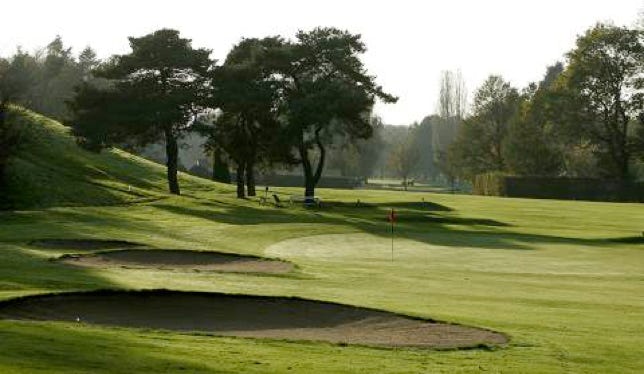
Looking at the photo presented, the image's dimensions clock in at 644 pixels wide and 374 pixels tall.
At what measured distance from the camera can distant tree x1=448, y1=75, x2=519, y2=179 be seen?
436 feet

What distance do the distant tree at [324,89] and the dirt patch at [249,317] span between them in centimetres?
4712

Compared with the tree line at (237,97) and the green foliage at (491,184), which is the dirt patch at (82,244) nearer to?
the tree line at (237,97)

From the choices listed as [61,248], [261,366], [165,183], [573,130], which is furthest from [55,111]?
[261,366]

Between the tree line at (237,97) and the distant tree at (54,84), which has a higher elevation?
the distant tree at (54,84)

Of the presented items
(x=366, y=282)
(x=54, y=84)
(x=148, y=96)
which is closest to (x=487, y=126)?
(x=54, y=84)

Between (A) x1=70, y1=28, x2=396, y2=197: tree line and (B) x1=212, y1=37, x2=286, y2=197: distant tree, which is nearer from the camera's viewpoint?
(A) x1=70, y1=28, x2=396, y2=197: tree line

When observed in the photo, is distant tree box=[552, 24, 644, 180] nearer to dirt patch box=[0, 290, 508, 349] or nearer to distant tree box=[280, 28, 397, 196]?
distant tree box=[280, 28, 397, 196]

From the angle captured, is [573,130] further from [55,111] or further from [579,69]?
[55,111]

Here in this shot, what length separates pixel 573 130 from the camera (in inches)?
4114

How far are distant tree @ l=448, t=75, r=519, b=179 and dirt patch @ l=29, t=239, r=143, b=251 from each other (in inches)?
4139

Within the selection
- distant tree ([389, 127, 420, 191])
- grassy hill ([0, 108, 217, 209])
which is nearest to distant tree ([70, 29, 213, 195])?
grassy hill ([0, 108, 217, 209])

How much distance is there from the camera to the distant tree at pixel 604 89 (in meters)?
102

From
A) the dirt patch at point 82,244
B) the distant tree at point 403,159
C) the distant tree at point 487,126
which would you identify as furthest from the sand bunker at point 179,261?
the distant tree at point 403,159

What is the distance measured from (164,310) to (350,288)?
6746mm
